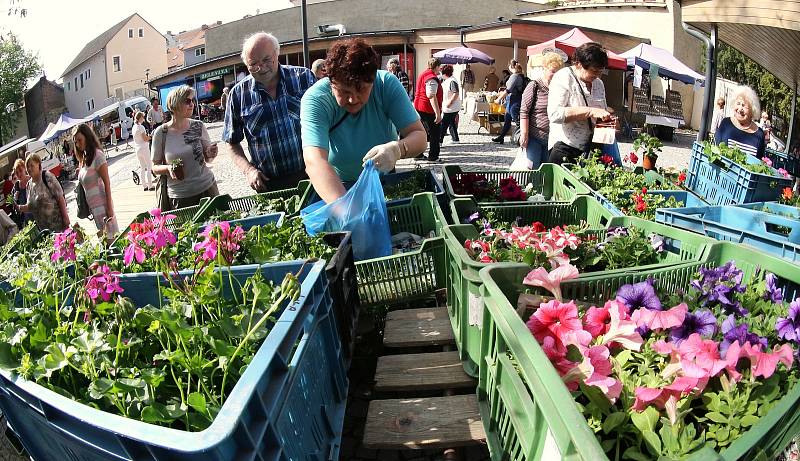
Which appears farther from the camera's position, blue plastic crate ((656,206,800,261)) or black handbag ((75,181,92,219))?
black handbag ((75,181,92,219))

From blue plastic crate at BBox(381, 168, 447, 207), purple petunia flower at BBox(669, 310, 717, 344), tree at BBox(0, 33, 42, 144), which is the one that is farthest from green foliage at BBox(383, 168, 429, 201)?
tree at BBox(0, 33, 42, 144)

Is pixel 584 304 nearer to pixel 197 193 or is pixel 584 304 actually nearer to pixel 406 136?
pixel 406 136

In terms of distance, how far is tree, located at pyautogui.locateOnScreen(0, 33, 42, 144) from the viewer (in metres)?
49.2

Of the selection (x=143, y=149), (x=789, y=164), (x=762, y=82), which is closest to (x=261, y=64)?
(x=789, y=164)

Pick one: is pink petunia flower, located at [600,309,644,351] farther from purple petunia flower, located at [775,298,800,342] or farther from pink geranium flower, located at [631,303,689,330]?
purple petunia flower, located at [775,298,800,342]

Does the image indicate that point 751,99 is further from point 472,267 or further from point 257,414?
point 257,414

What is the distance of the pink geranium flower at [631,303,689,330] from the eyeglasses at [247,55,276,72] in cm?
296

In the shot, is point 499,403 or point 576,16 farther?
point 576,16

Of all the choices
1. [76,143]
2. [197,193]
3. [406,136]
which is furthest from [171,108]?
[406,136]

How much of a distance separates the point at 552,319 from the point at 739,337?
19.2 inches

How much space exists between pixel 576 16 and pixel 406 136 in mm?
22695

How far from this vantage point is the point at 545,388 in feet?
4.06

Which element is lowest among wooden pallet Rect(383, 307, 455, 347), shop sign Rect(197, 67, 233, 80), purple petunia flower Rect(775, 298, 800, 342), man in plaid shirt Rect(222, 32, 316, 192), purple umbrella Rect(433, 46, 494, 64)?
wooden pallet Rect(383, 307, 455, 347)

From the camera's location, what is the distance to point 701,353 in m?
1.44
